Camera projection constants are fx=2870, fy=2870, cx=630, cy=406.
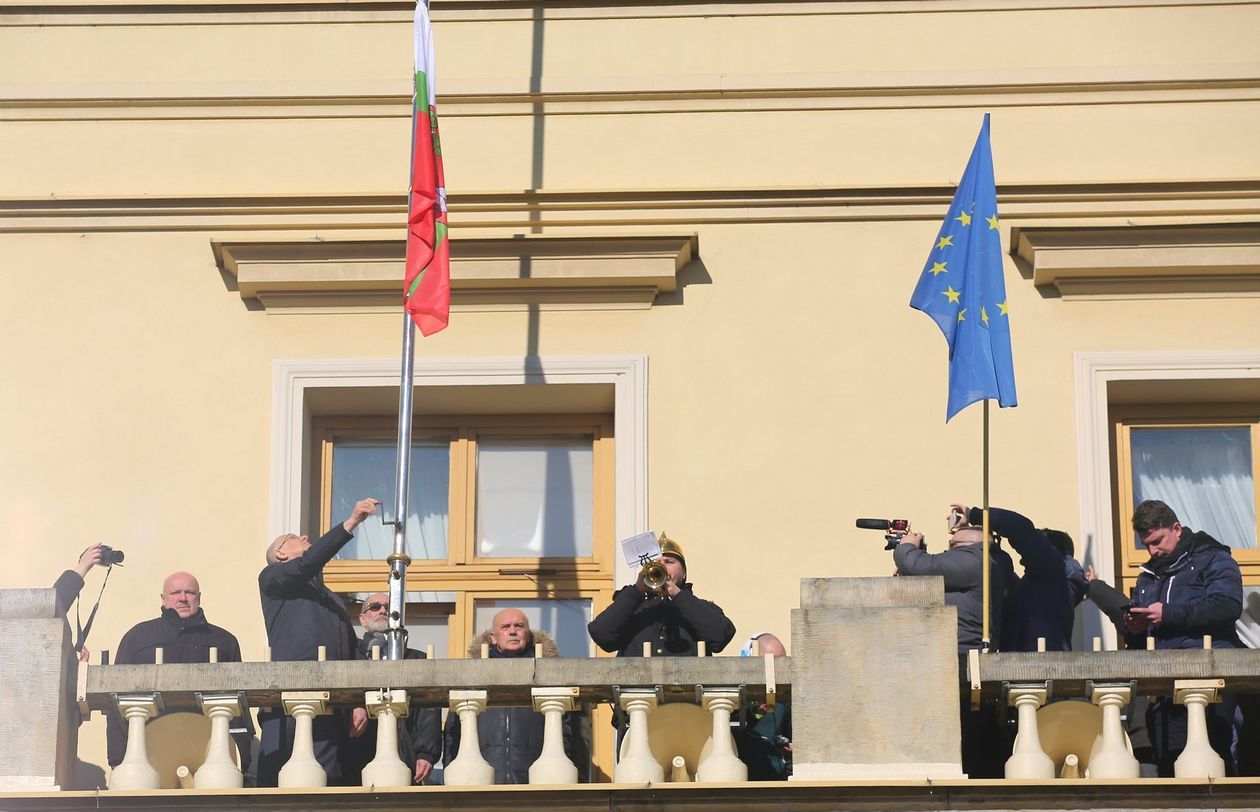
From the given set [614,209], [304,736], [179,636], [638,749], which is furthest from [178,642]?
[614,209]

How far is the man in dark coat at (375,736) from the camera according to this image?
1155 cm

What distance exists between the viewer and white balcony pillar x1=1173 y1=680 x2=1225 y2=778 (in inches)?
422

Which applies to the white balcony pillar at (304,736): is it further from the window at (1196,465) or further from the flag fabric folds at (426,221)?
the window at (1196,465)

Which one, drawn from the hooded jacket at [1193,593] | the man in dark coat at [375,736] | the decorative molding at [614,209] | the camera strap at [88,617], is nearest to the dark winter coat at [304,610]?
the man in dark coat at [375,736]

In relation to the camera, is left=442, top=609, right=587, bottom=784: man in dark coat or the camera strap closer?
left=442, top=609, right=587, bottom=784: man in dark coat

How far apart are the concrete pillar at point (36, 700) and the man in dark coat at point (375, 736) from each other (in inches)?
44.2

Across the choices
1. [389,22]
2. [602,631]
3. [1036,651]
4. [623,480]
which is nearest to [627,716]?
[602,631]

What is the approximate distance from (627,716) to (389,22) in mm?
5028

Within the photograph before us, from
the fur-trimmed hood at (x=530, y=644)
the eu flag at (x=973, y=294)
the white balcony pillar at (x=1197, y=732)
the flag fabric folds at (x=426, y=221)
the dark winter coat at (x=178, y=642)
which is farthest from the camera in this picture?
the flag fabric folds at (x=426, y=221)

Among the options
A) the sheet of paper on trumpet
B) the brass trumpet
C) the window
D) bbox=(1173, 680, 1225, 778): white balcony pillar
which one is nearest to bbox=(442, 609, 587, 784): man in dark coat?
the brass trumpet

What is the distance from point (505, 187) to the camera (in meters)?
14.5

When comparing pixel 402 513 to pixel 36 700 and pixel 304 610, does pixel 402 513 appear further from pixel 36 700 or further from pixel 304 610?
pixel 36 700

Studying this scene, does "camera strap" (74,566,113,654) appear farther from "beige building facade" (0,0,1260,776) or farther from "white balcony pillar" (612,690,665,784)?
"white balcony pillar" (612,690,665,784)

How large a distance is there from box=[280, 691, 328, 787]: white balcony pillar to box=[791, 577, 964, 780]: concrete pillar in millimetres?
1841
